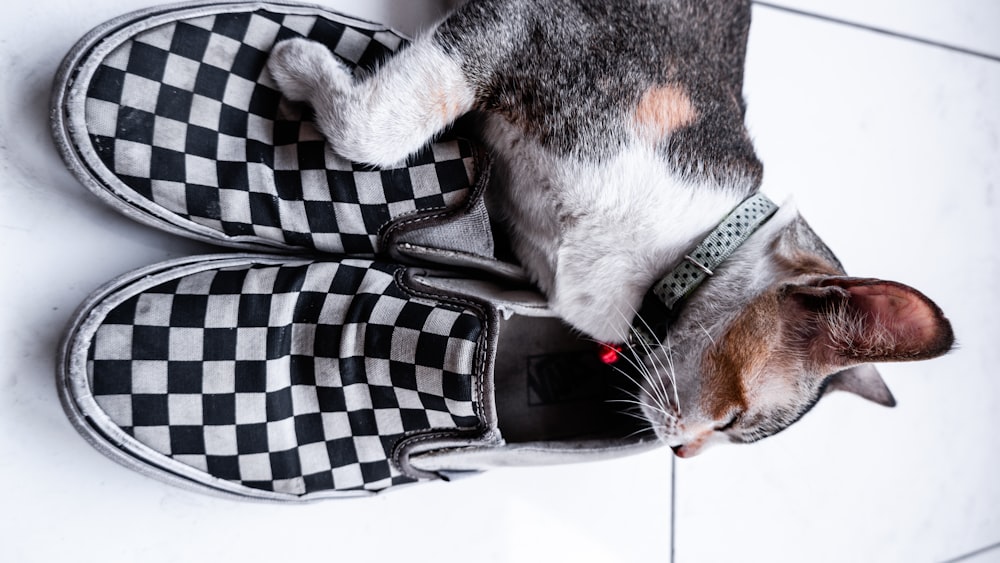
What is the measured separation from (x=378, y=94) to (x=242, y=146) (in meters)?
0.21

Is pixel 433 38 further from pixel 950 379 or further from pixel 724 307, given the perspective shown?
pixel 950 379

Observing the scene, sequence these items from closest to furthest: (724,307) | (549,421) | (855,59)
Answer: (724,307)
(549,421)
(855,59)

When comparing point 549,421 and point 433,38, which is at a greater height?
point 433,38

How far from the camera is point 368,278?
3.47 ft

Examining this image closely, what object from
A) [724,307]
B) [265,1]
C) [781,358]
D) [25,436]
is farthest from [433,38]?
[25,436]

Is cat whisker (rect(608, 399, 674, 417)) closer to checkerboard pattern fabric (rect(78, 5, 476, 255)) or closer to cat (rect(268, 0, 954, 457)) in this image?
cat (rect(268, 0, 954, 457))

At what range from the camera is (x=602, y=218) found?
1.00m

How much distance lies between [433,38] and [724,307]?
21.6 inches

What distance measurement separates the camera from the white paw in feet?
3.22

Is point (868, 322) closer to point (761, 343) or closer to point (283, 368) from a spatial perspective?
point (761, 343)

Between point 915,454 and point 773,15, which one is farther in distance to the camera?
point 915,454

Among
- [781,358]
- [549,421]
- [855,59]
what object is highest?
[855,59]

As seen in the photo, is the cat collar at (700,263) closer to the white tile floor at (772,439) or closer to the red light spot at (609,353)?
the red light spot at (609,353)

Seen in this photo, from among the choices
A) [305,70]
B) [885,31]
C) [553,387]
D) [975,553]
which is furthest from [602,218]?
[975,553]
